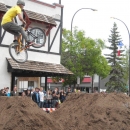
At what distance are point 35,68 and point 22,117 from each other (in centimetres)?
1677

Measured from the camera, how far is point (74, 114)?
30.2 ft

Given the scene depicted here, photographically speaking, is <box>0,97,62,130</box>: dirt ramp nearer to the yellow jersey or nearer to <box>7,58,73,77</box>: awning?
the yellow jersey

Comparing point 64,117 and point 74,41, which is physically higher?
point 74,41

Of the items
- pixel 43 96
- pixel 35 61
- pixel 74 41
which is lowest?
pixel 43 96

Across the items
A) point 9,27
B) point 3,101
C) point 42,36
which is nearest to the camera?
point 3,101

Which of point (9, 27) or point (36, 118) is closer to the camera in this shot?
point (36, 118)

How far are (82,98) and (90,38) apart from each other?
28.1m

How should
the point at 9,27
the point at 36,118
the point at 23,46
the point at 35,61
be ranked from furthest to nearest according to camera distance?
the point at 35,61 < the point at 23,46 < the point at 9,27 < the point at 36,118

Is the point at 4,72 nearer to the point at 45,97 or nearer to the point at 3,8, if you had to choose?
the point at 3,8

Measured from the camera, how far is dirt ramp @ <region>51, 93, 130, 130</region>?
8695mm

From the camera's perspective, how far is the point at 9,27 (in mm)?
11484

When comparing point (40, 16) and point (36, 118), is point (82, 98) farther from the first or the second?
point (40, 16)

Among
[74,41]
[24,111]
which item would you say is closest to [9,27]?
[24,111]

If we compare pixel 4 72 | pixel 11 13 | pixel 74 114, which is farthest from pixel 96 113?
pixel 4 72
